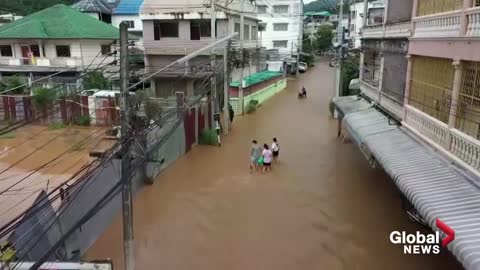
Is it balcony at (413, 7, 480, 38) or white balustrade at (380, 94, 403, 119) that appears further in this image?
white balustrade at (380, 94, 403, 119)

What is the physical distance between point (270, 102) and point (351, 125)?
21194mm

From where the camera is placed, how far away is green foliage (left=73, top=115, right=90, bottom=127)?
23.9 meters

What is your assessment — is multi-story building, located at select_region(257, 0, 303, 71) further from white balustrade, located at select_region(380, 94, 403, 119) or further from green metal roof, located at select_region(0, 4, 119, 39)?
white balustrade, located at select_region(380, 94, 403, 119)

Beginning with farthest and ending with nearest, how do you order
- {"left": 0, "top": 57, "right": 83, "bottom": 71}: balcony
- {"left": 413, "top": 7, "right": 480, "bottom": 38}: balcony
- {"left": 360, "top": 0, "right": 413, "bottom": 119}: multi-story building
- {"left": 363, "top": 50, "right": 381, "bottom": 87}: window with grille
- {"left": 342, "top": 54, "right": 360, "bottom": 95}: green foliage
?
{"left": 0, "top": 57, "right": 83, "bottom": 71}: balcony < {"left": 342, "top": 54, "right": 360, "bottom": 95}: green foliage < {"left": 363, "top": 50, "right": 381, "bottom": 87}: window with grille < {"left": 360, "top": 0, "right": 413, "bottom": 119}: multi-story building < {"left": 413, "top": 7, "right": 480, "bottom": 38}: balcony

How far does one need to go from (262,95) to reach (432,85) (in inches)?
996

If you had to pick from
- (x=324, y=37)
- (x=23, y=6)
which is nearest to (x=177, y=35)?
(x=23, y=6)

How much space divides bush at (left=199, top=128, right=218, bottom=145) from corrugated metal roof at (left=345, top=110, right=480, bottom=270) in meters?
9.78

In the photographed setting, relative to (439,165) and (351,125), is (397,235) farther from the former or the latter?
(351,125)

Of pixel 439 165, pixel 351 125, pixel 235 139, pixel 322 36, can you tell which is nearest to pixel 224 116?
pixel 235 139

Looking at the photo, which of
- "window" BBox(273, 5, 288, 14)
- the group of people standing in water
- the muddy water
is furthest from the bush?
"window" BBox(273, 5, 288, 14)

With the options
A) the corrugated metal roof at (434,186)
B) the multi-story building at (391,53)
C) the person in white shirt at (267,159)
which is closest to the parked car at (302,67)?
the multi-story building at (391,53)

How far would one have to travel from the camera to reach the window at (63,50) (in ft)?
104

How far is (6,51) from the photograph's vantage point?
106 feet

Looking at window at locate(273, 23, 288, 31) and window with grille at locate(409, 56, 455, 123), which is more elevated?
window at locate(273, 23, 288, 31)
